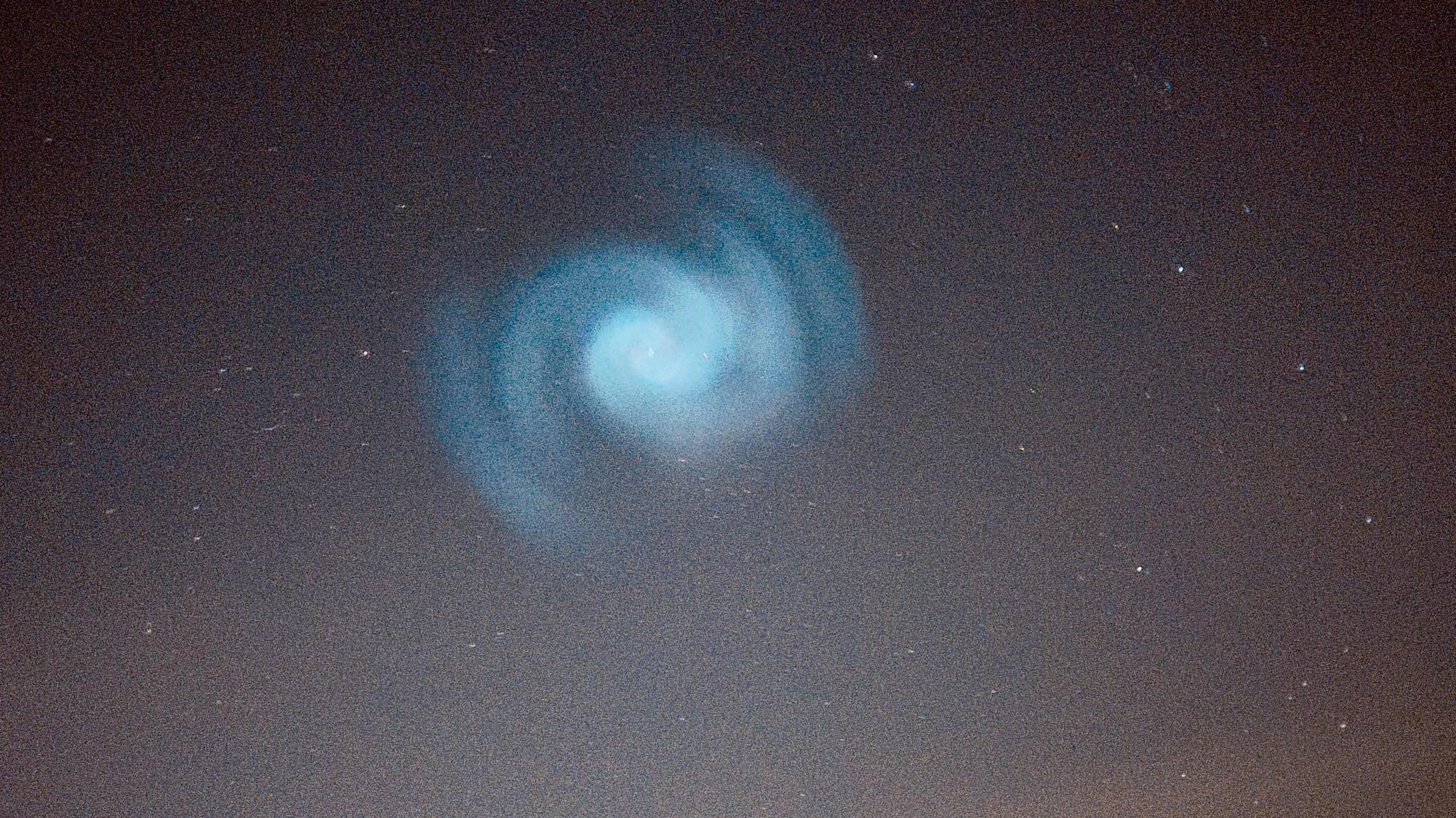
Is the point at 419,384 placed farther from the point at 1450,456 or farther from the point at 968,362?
the point at 1450,456

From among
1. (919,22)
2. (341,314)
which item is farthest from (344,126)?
(919,22)

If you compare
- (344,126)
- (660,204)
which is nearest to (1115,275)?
(660,204)

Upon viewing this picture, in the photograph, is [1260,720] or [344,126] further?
[1260,720]

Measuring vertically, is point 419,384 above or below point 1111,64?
below
